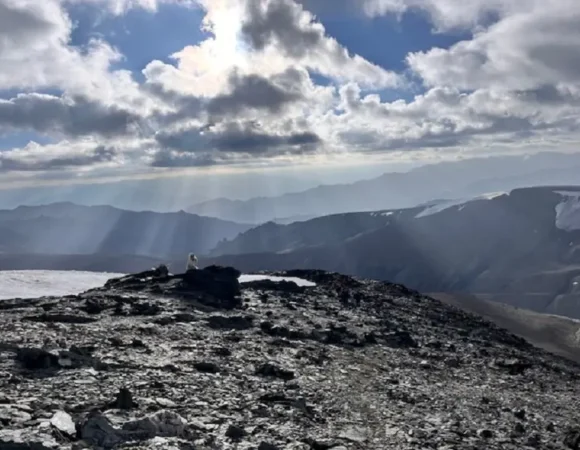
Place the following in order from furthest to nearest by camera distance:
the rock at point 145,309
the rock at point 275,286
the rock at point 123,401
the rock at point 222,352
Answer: the rock at point 275,286 < the rock at point 145,309 < the rock at point 222,352 < the rock at point 123,401

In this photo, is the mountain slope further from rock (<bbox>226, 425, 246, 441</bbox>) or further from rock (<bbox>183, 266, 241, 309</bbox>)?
rock (<bbox>226, 425, 246, 441</bbox>)

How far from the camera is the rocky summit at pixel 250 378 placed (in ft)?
51.1

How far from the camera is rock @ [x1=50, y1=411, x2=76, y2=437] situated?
13.6 meters

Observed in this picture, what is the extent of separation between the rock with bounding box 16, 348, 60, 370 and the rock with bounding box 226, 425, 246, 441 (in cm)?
762

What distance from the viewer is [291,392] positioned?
2175cm

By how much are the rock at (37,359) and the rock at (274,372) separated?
7.66 m

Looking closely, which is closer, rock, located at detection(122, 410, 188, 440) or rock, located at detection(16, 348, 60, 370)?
rock, located at detection(122, 410, 188, 440)

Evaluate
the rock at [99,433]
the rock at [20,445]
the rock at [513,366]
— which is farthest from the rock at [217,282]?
the rock at [20,445]

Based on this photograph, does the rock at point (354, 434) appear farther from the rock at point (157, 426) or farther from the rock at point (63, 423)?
the rock at point (63, 423)

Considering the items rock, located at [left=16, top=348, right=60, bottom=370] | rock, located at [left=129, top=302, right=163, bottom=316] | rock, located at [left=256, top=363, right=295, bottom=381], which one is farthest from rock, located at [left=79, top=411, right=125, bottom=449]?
rock, located at [left=129, top=302, right=163, bottom=316]

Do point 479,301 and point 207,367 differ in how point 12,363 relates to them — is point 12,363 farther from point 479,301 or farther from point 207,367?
point 479,301

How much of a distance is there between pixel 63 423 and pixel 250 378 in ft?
32.4

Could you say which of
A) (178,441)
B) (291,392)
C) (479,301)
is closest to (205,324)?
(291,392)

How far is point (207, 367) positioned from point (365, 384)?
7.13 m
